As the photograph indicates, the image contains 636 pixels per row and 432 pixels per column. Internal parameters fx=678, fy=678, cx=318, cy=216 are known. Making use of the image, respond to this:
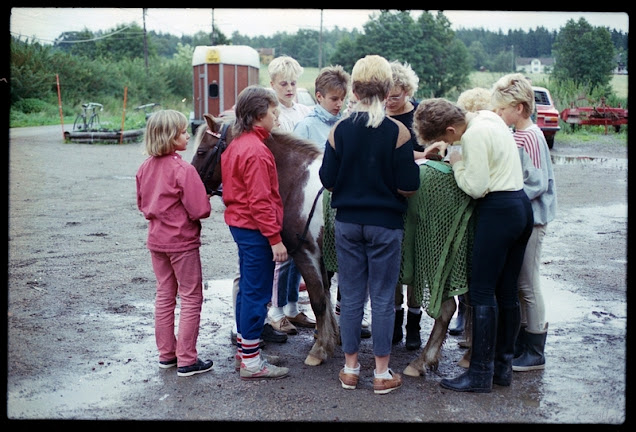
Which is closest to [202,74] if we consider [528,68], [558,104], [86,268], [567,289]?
[558,104]

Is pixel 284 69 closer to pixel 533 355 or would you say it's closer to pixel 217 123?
pixel 217 123

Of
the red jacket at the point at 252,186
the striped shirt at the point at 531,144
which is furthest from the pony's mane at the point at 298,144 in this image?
the striped shirt at the point at 531,144

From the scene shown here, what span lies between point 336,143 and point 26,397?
2.19 meters

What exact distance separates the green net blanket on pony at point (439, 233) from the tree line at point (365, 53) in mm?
A: 23291

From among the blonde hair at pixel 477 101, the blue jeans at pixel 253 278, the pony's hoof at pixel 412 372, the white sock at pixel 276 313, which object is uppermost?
the blonde hair at pixel 477 101

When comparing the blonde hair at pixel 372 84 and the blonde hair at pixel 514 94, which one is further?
the blonde hair at pixel 514 94

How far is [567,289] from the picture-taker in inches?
233

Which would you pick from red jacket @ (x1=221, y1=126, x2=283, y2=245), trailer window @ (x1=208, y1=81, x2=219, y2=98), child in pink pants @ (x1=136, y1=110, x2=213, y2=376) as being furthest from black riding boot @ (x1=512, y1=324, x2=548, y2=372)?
trailer window @ (x1=208, y1=81, x2=219, y2=98)

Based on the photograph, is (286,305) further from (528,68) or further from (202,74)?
(528,68)

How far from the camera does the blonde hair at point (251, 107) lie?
3.93 meters

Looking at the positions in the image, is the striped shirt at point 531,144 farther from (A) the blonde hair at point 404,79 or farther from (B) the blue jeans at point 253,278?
(B) the blue jeans at point 253,278

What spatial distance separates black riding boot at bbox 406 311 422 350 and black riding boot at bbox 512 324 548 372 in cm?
69

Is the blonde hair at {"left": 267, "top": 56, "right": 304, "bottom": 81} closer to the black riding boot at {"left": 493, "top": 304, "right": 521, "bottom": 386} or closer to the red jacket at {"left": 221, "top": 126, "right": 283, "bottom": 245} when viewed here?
the red jacket at {"left": 221, "top": 126, "right": 283, "bottom": 245}

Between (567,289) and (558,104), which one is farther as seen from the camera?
(558,104)
